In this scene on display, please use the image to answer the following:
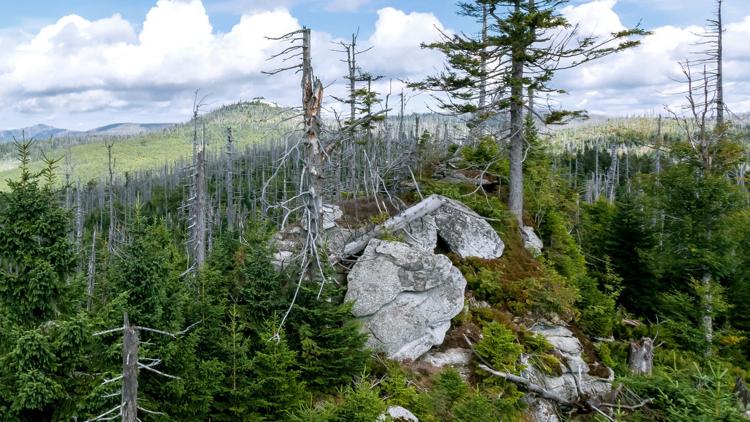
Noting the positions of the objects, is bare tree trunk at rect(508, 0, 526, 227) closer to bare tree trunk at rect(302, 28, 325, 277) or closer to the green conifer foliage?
bare tree trunk at rect(302, 28, 325, 277)

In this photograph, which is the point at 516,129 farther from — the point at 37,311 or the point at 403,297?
the point at 37,311

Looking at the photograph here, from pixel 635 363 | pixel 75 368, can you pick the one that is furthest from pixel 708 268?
pixel 75 368

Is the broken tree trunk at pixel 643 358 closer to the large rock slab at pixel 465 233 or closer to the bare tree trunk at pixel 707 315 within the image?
the large rock slab at pixel 465 233

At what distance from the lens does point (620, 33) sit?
13.2m

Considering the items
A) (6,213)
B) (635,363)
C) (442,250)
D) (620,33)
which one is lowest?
(635,363)

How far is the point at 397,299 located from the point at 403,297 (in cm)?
14

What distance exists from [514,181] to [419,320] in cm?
629

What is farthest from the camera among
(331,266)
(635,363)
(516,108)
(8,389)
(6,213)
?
(516,108)

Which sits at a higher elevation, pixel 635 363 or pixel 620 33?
pixel 620 33

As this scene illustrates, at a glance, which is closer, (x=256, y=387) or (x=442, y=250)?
(x=256, y=387)

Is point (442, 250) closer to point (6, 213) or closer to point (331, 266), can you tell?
point (331, 266)

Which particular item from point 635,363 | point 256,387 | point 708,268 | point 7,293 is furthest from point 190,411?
point 708,268

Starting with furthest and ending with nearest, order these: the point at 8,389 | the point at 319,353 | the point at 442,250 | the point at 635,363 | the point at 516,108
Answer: the point at 516,108 < the point at 442,250 < the point at 635,363 < the point at 319,353 < the point at 8,389

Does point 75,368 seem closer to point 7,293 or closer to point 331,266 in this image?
point 7,293
